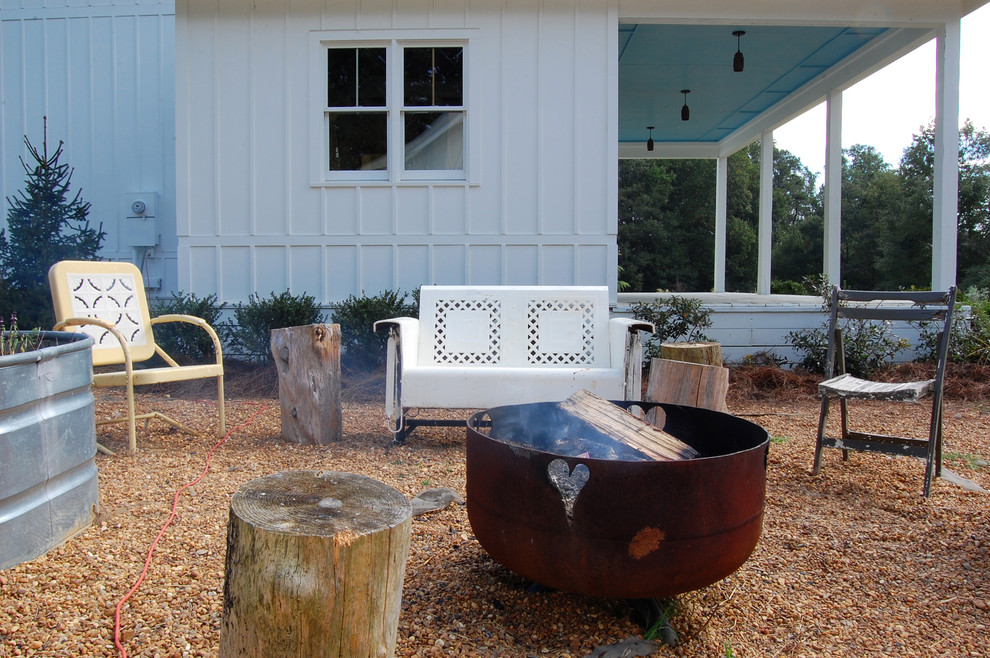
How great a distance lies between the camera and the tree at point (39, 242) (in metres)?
6.50

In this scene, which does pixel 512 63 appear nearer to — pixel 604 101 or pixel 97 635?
pixel 604 101

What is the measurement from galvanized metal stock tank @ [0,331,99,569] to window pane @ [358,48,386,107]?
14.2 ft

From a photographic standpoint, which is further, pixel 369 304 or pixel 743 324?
pixel 743 324

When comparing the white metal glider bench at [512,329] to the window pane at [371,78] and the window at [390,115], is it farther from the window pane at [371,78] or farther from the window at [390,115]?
the window pane at [371,78]

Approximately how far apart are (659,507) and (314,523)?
83 centimetres

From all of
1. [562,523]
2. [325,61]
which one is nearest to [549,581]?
[562,523]

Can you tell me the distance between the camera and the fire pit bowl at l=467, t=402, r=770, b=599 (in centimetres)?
172

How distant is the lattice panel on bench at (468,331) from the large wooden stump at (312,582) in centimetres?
297

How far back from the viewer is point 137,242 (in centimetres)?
756

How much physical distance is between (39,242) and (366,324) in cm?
359

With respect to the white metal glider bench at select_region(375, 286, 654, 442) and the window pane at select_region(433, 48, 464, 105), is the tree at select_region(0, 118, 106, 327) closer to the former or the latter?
the window pane at select_region(433, 48, 464, 105)

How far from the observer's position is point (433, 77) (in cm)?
633

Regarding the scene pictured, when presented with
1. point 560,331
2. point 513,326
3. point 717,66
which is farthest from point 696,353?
point 717,66

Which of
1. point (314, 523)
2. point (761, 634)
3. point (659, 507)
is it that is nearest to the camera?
point (314, 523)
